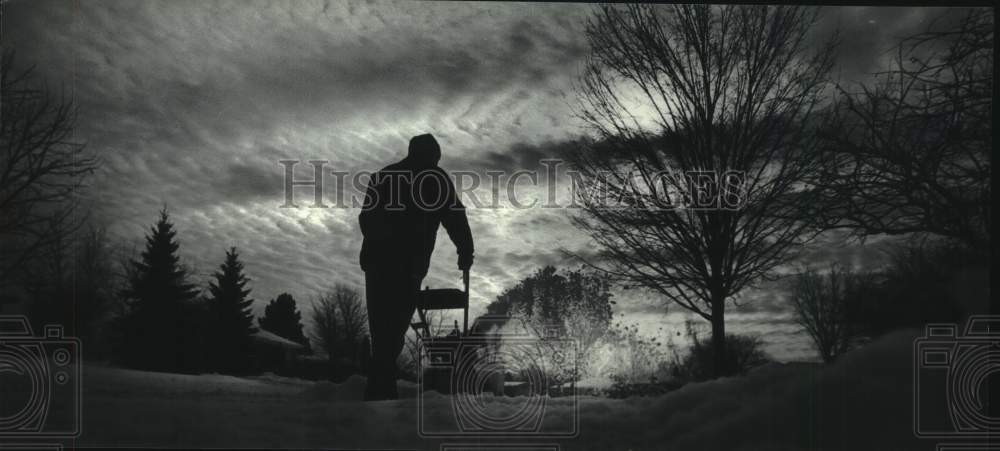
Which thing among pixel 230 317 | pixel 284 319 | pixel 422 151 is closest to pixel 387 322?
pixel 422 151

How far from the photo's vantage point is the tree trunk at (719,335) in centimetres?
662

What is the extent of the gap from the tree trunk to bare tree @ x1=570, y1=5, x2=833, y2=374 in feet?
0.04

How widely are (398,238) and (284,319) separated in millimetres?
2165

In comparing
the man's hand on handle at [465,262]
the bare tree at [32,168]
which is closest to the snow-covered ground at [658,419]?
the man's hand on handle at [465,262]

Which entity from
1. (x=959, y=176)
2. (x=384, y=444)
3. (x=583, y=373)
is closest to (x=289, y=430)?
(x=384, y=444)

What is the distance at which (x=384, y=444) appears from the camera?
165 inches

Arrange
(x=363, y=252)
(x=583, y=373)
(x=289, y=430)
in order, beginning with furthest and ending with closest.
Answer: (x=583, y=373) → (x=363, y=252) → (x=289, y=430)

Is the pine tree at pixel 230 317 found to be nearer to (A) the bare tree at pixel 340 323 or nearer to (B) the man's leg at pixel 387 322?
(A) the bare tree at pixel 340 323

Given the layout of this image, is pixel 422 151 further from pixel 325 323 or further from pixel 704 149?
pixel 704 149

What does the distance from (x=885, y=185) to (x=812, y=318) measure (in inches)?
64.9

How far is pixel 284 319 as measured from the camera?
664cm

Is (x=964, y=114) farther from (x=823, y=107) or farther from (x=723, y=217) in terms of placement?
(x=723, y=217)

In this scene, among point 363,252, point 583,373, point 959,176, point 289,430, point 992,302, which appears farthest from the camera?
point 583,373

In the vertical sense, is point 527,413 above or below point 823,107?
below
